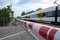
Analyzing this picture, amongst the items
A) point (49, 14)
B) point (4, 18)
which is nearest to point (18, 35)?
point (49, 14)

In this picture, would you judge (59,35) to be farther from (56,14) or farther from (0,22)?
(0,22)

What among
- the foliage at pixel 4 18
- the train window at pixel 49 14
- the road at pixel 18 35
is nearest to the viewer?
the road at pixel 18 35

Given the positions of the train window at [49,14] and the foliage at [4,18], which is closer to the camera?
the train window at [49,14]

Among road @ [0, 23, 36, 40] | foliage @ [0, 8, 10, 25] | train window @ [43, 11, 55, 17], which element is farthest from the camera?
foliage @ [0, 8, 10, 25]

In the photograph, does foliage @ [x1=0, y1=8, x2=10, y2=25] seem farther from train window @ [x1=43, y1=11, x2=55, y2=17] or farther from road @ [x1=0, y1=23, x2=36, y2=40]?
road @ [x1=0, y1=23, x2=36, y2=40]

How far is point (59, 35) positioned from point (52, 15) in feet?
104

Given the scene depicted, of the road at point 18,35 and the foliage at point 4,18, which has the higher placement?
the road at point 18,35

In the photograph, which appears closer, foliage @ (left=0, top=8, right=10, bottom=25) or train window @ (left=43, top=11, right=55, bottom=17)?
train window @ (left=43, top=11, right=55, bottom=17)

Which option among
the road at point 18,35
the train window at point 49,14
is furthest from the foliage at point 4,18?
the road at point 18,35

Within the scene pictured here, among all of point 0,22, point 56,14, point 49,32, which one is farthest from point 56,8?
point 0,22

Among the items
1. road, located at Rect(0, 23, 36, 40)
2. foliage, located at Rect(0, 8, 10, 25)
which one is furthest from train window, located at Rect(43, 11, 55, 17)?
foliage, located at Rect(0, 8, 10, 25)

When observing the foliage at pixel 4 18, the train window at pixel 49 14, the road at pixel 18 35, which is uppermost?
the train window at pixel 49 14

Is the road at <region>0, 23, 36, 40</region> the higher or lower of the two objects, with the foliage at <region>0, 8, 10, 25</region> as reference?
higher

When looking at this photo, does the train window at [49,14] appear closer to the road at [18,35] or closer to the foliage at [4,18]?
the road at [18,35]
